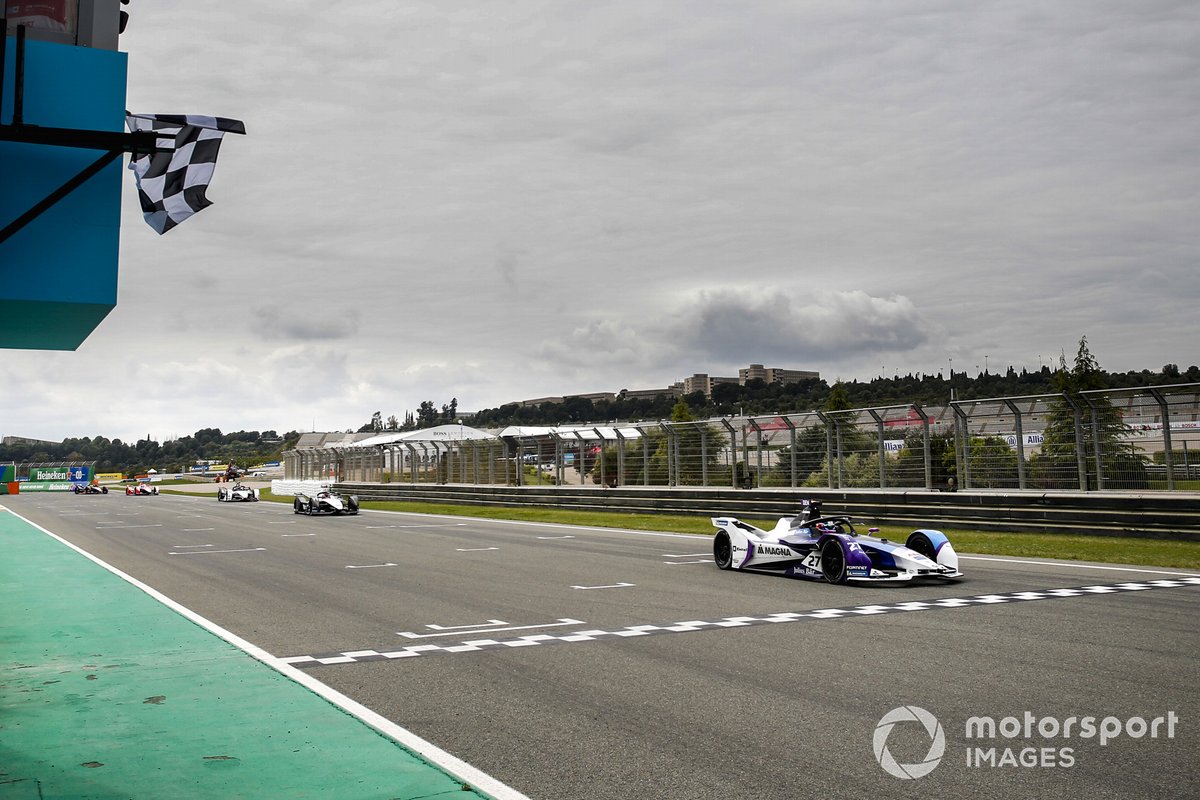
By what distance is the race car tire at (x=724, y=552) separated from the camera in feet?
45.2

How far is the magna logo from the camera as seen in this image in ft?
15.5

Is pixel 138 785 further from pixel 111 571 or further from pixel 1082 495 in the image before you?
pixel 1082 495

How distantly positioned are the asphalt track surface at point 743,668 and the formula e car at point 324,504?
57.8ft

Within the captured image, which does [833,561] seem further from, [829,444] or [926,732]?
[829,444]

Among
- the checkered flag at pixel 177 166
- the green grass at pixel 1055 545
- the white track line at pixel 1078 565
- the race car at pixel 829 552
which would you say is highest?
the checkered flag at pixel 177 166

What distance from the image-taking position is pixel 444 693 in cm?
655

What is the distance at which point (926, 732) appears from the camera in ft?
17.6

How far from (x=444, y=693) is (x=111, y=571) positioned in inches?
429

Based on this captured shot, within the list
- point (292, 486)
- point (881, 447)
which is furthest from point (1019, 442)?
point (292, 486)

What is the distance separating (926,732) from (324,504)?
95.3 ft

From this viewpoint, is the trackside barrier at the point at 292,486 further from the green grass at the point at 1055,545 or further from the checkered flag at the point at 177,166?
the checkered flag at the point at 177,166

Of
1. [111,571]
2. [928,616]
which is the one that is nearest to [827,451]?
[928,616]

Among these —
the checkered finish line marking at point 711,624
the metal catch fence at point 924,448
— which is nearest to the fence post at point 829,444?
the metal catch fence at point 924,448

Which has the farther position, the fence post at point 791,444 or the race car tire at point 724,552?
the fence post at point 791,444
